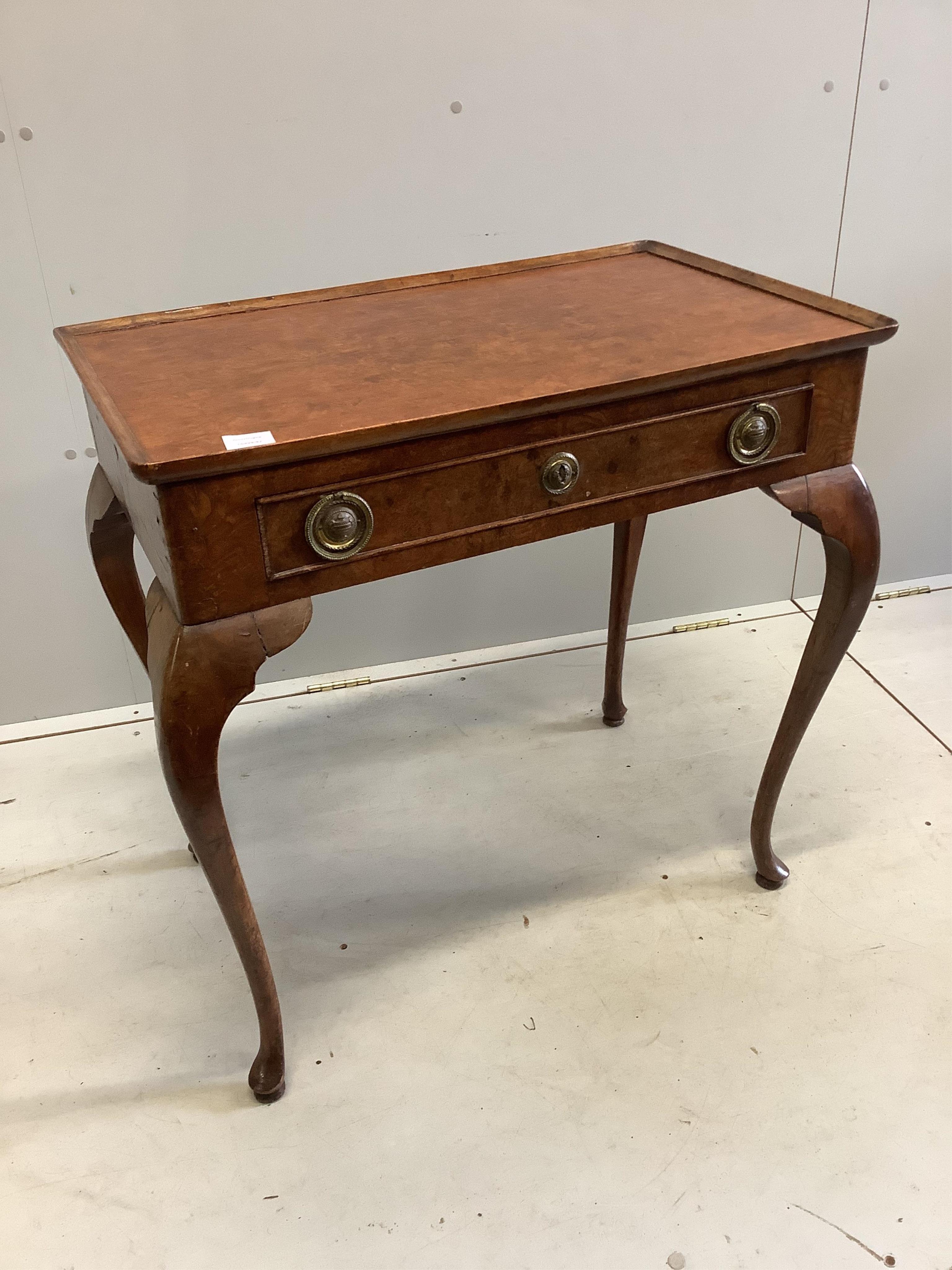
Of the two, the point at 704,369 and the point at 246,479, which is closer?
the point at 246,479

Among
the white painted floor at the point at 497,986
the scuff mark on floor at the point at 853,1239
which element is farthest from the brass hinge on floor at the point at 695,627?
the scuff mark on floor at the point at 853,1239

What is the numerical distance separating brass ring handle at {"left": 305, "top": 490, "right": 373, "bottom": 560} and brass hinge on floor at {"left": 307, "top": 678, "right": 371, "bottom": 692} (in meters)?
1.09

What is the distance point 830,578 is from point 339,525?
69 cm

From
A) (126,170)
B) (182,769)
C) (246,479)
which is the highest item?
(126,170)

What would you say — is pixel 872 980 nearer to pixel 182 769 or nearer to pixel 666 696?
pixel 666 696

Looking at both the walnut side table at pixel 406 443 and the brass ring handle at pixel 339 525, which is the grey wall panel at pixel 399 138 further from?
the brass ring handle at pixel 339 525

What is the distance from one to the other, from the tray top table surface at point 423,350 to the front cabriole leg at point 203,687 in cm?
17

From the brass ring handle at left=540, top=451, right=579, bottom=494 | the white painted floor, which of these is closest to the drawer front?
the brass ring handle at left=540, top=451, right=579, bottom=494

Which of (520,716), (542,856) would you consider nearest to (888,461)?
(520,716)

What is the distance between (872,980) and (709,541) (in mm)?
1057

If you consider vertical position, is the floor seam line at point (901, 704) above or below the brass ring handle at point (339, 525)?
below

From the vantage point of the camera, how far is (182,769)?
1123 millimetres

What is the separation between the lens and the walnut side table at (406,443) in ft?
3.55

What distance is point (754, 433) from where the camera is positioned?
→ 129 centimetres
